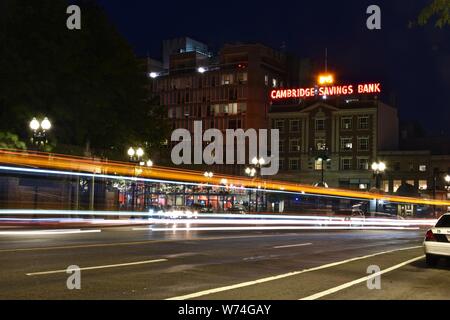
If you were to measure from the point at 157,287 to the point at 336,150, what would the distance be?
3602 inches

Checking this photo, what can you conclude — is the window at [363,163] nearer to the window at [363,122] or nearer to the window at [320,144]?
the window at [363,122]

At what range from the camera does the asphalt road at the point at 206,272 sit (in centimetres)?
1154

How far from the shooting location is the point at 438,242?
16859mm

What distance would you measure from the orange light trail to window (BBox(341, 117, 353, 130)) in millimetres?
31378

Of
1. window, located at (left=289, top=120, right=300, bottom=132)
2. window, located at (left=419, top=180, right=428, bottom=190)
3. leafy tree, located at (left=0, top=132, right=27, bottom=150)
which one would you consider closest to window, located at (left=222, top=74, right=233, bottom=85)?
window, located at (left=289, top=120, right=300, bottom=132)

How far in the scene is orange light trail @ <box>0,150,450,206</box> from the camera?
33781 mm

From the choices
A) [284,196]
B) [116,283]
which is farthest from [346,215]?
[116,283]

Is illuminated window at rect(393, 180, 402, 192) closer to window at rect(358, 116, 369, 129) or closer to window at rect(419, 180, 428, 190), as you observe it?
window at rect(419, 180, 428, 190)

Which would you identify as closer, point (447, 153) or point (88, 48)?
point (88, 48)

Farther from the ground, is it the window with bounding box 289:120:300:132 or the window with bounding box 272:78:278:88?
the window with bounding box 272:78:278:88

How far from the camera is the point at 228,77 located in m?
119

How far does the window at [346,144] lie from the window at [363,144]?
4.14 ft
